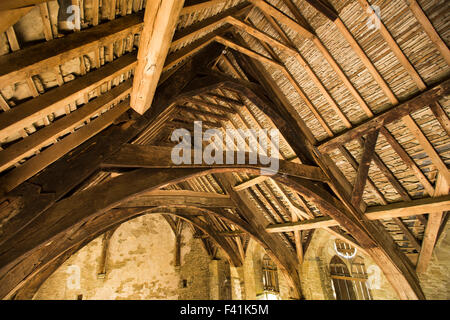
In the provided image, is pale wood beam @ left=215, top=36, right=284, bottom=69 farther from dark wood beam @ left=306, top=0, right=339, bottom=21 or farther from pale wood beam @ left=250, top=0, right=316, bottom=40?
dark wood beam @ left=306, top=0, right=339, bottom=21

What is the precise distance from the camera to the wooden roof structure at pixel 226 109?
45.4 inches

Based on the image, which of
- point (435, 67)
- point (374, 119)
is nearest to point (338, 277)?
point (374, 119)

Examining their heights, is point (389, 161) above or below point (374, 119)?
below

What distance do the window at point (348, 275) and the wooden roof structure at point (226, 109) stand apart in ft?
3.51

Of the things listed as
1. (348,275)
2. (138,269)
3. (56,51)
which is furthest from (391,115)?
(138,269)

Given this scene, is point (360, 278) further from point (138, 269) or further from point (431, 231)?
point (138, 269)

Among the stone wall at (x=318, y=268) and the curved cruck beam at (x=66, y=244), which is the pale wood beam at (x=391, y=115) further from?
the curved cruck beam at (x=66, y=244)

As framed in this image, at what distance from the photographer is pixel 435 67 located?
2.40 metres

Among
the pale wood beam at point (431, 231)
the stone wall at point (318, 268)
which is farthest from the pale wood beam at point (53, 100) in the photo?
the stone wall at point (318, 268)
